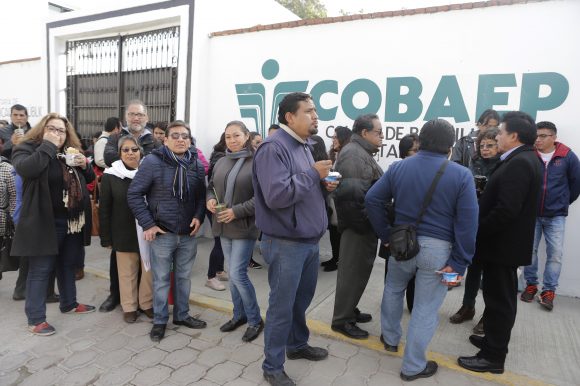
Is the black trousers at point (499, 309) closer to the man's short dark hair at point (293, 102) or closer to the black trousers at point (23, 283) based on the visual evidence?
the man's short dark hair at point (293, 102)

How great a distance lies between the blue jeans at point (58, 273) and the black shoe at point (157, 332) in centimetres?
101

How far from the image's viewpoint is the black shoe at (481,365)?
2930 mm

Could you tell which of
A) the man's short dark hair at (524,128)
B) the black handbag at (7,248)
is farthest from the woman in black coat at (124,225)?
the man's short dark hair at (524,128)

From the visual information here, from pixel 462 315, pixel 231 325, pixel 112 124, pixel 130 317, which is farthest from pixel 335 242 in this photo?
pixel 112 124

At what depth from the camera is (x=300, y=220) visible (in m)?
2.58

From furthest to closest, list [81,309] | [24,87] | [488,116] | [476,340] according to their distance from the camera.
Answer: [24,87] < [488,116] < [81,309] < [476,340]

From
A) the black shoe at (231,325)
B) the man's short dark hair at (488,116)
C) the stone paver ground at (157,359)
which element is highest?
the man's short dark hair at (488,116)

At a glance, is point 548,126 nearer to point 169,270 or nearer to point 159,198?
point 159,198

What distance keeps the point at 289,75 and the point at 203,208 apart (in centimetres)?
312

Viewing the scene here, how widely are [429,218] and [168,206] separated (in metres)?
2.06

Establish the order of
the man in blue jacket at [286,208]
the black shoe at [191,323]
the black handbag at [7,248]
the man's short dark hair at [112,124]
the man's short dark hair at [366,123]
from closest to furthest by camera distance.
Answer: the man in blue jacket at [286,208] → the man's short dark hair at [366,123] → the black shoe at [191,323] → the black handbag at [7,248] → the man's short dark hair at [112,124]

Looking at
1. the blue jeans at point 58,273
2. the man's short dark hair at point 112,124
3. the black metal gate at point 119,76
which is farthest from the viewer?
the black metal gate at point 119,76

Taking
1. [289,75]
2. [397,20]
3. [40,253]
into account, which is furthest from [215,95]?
[40,253]

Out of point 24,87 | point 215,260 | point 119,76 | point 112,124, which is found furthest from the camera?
point 24,87
